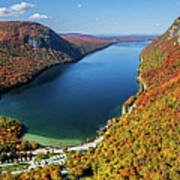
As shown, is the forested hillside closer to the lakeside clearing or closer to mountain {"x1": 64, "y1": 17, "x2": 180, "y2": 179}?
mountain {"x1": 64, "y1": 17, "x2": 180, "y2": 179}

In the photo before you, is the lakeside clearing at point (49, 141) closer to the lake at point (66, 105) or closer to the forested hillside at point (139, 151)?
the lake at point (66, 105)

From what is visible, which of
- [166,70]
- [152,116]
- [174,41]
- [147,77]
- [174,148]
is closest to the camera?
[174,148]

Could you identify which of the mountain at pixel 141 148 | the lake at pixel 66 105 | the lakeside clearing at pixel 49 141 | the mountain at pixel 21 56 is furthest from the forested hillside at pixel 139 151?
the mountain at pixel 21 56

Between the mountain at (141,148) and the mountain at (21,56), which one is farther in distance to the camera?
the mountain at (21,56)

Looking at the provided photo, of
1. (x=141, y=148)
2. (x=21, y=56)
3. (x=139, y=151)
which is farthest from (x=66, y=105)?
(x=21, y=56)

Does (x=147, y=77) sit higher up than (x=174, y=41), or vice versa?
(x=174, y=41)

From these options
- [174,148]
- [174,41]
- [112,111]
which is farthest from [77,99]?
[174,41]

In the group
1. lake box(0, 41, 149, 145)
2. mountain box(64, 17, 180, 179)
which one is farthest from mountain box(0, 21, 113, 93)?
mountain box(64, 17, 180, 179)

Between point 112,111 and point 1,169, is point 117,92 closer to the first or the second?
point 112,111
